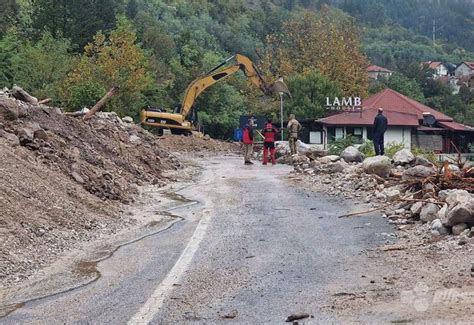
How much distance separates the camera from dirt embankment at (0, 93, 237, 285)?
10.2 meters

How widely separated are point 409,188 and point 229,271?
23.6 feet

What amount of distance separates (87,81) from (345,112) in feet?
69.9

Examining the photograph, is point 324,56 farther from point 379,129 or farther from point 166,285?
point 166,285

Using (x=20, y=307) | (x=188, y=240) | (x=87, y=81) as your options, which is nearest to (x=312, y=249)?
(x=188, y=240)

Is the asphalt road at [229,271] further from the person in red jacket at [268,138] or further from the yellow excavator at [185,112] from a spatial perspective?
the yellow excavator at [185,112]

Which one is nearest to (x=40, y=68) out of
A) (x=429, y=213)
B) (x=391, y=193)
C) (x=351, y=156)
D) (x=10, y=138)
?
(x=351, y=156)

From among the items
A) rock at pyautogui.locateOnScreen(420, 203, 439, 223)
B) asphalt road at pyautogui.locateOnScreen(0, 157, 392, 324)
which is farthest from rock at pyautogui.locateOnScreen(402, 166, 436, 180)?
rock at pyautogui.locateOnScreen(420, 203, 439, 223)

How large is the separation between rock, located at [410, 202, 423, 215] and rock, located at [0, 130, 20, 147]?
8.13 m

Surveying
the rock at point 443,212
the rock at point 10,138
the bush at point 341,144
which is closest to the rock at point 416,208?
the rock at point 443,212

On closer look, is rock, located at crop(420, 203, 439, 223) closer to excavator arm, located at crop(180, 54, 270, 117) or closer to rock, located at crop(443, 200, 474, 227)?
rock, located at crop(443, 200, 474, 227)

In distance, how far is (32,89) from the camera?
45.6 metres

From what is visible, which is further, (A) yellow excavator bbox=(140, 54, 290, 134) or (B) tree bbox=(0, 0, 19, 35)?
(B) tree bbox=(0, 0, 19, 35)

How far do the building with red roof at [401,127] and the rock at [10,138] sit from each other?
1520 inches

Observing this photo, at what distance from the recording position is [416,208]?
12367 mm
